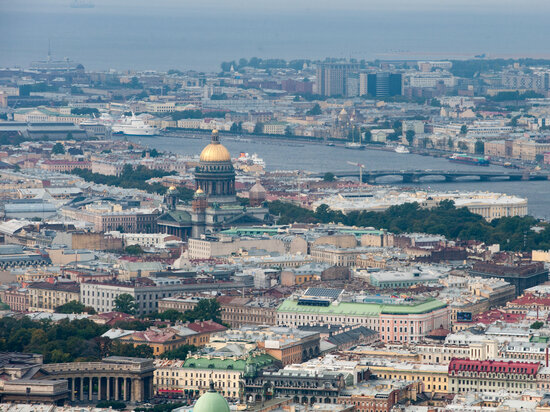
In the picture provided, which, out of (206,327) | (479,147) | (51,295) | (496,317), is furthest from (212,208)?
(479,147)

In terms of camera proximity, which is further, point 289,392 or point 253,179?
point 253,179

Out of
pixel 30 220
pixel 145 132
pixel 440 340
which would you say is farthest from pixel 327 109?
pixel 440 340

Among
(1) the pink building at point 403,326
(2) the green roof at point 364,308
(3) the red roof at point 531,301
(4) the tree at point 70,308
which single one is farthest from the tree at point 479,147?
(1) the pink building at point 403,326

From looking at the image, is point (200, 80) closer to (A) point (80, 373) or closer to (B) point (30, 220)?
(B) point (30, 220)

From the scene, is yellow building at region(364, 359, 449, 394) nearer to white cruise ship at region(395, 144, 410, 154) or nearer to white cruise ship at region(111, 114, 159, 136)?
white cruise ship at region(395, 144, 410, 154)

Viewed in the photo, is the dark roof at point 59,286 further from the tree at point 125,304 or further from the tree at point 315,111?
the tree at point 315,111

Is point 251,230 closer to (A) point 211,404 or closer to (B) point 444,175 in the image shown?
(B) point 444,175
